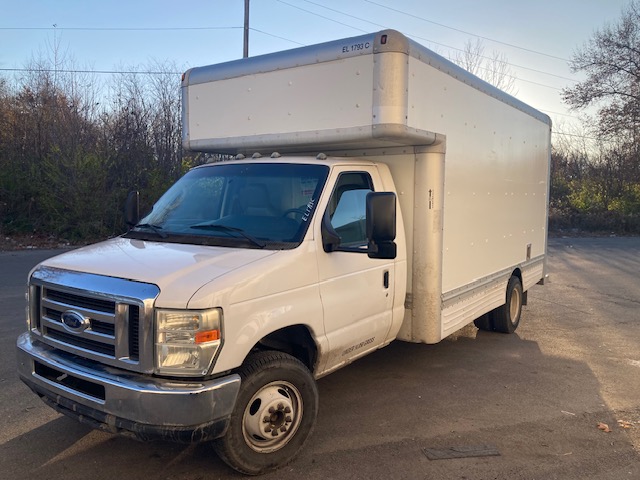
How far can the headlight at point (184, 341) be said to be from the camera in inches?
121

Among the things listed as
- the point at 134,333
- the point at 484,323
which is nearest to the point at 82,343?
the point at 134,333

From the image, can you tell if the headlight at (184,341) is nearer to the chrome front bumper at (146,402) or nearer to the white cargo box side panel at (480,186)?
the chrome front bumper at (146,402)

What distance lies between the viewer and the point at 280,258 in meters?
3.67

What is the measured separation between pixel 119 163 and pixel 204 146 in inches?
524

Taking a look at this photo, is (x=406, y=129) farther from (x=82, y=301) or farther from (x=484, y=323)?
(x=484, y=323)

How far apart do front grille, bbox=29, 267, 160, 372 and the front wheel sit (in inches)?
26.5

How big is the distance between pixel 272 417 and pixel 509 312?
4.70 m

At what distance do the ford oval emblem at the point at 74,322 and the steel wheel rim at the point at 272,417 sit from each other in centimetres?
114

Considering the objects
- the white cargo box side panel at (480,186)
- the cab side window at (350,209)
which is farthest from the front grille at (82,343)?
the white cargo box side panel at (480,186)

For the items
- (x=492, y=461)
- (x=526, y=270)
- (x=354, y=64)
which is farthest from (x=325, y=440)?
(x=526, y=270)

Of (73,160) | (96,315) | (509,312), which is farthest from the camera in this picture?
(73,160)

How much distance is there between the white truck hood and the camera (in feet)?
10.3

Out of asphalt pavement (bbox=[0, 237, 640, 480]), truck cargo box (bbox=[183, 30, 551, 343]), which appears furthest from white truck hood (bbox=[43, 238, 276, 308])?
truck cargo box (bbox=[183, 30, 551, 343])

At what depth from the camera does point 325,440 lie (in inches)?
163
